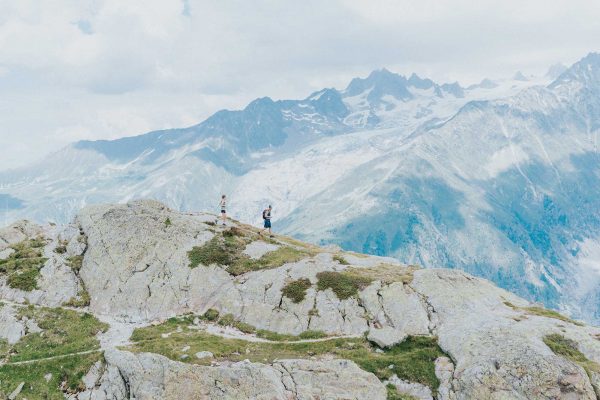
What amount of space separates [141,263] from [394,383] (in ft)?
123

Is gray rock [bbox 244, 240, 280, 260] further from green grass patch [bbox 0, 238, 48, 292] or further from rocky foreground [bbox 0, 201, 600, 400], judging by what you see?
green grass patch [bbox 0, 238, 48, 292]

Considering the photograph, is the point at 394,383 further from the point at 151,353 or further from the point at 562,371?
the point at 151,353

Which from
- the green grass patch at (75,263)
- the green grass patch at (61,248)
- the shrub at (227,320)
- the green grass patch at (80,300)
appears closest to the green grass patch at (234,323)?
the shrub at (227,320)

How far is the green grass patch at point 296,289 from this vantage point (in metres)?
54.3

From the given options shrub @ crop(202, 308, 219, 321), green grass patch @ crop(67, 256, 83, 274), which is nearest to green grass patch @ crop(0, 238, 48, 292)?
green grass patch @ crop(67, 256, 83, 274)

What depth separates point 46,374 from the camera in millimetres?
41562

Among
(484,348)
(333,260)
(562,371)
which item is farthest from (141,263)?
(562,371)

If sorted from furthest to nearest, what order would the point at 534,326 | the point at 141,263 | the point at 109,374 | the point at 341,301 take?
the point at 141,263, the point at 341,301, the point at 534,326, the point at 109,374

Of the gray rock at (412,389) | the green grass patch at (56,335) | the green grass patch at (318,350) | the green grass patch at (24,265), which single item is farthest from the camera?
the green grass patch at (24,265)

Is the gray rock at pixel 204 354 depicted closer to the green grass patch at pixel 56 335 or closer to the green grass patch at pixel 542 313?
the green grass patch at pixel 56 335

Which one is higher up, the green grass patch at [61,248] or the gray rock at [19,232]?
the gray rock at [19,232]

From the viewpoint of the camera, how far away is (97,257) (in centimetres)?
6606

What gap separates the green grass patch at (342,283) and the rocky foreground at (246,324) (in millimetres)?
197

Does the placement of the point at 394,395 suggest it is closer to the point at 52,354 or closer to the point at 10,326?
the point at 52,354
